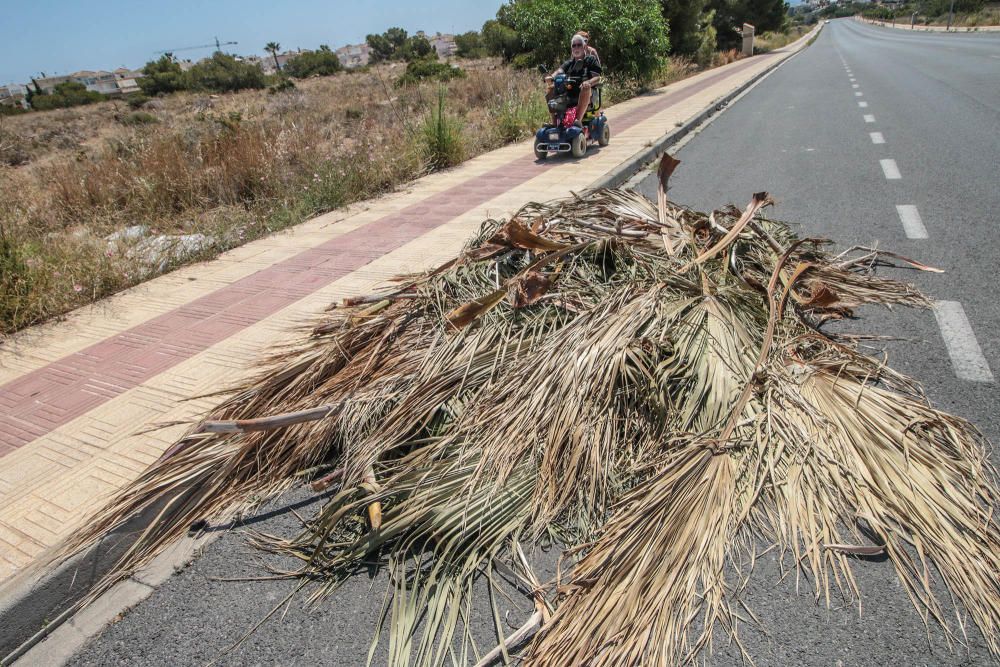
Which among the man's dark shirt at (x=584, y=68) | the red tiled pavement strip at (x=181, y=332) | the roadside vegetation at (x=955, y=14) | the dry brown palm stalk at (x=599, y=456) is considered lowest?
the roadside vegetation at (x=955, y=14)

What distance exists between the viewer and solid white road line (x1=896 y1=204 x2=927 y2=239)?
545 centimetres

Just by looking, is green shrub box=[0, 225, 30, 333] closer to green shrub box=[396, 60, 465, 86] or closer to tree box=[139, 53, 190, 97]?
green shrub box=[396, 60, 465, 86]

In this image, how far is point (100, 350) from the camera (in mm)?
4621

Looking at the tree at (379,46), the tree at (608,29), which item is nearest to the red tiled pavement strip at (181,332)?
the tree at (608,29)

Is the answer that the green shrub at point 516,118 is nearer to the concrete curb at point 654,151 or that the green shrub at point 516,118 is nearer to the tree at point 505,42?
the concrete curb at point 654,151

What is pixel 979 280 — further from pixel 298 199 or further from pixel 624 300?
pixel 298 199

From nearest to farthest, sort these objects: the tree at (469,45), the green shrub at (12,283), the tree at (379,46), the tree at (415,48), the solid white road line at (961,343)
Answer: the solid white road line at (961,343) → the green shrub at (12,283) → the tree at (469,45) → the tree at (415,48) → the tree at (379,46)

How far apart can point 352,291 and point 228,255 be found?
96.1 inches

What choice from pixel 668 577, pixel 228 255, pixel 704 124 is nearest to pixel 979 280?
pixel 668 577

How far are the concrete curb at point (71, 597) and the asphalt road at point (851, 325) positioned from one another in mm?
63

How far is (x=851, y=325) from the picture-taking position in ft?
12.6

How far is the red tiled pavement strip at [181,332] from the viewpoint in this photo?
3816 mm

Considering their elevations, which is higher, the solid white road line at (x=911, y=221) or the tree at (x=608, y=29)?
the tree at (x=608, y=29)

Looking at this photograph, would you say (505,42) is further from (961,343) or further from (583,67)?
(961,343)
